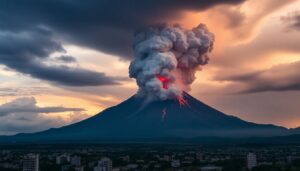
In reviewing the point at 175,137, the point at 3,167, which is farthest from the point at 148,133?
the point at 3,167

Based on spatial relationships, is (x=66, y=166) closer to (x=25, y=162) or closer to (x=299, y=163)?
(x=25, y=162)

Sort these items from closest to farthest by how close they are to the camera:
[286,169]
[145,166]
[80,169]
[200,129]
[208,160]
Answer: [286,169] → [80,169] → [145,166] → [208,160] → [200,129]

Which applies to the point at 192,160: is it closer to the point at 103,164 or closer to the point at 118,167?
the point at 118,167

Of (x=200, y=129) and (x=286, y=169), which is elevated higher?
(x=200, y=129)

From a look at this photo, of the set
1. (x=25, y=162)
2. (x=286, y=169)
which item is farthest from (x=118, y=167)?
(x=286, y=169)

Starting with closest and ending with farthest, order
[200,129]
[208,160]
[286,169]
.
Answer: [286,169] < [208,160] < [200,129]

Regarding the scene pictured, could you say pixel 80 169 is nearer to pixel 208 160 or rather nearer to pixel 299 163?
pixel 208 160

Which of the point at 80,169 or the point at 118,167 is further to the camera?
the point at 118,167

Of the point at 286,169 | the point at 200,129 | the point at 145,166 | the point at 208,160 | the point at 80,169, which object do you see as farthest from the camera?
the point at 200,129

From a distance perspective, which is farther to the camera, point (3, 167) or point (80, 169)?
point (3, 167)
